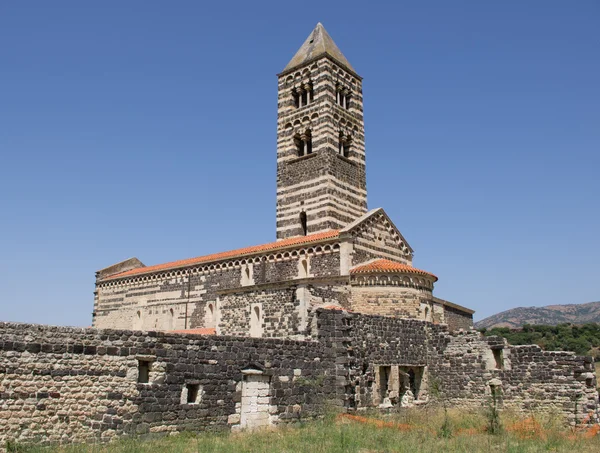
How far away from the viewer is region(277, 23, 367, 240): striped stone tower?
1278 inches

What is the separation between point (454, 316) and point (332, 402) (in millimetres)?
22772

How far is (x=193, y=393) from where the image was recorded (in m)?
11.7

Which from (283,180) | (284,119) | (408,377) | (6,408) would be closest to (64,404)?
(6,408)

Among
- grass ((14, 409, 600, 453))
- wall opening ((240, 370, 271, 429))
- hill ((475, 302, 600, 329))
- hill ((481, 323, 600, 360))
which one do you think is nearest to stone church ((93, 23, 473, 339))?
wall opening ((240, 370, 271, 429))

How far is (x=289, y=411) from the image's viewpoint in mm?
13094

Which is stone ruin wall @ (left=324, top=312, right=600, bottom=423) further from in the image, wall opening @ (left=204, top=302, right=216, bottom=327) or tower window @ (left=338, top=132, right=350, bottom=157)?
tower window @ (left=338, top=132, right=350, bottom=157)

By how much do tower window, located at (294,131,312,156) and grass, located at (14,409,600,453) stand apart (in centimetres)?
2334

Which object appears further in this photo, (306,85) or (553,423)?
(306,85)

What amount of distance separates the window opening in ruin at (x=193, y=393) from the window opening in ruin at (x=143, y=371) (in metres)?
1.02

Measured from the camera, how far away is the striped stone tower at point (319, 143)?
3247cm

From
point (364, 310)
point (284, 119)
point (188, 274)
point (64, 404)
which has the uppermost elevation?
point (284, 119)

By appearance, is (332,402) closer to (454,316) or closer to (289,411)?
(289,411)

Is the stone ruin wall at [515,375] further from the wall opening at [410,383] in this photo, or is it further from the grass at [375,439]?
the grass at [375,439]

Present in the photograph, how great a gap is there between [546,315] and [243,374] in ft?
422
